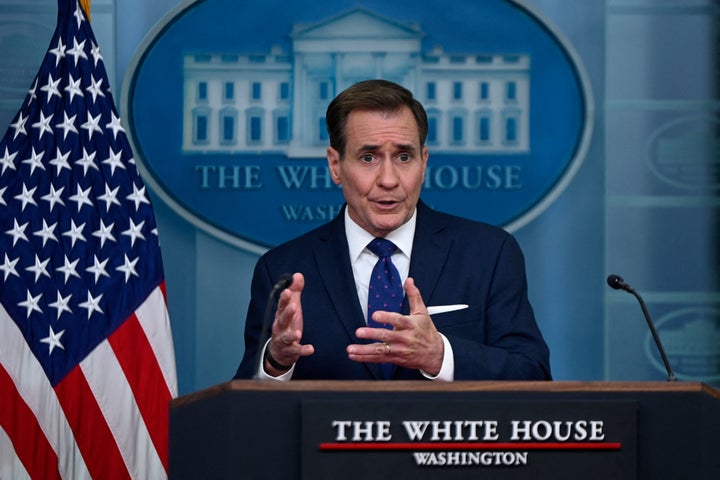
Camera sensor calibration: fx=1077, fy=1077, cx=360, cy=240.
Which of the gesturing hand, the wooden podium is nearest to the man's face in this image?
the gesturing hand

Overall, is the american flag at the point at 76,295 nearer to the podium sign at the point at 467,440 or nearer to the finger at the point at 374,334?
the finger at the point at 374,334

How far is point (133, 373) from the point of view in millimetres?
3873

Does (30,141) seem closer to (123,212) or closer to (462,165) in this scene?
(123,212)

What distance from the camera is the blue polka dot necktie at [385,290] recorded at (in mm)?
2805

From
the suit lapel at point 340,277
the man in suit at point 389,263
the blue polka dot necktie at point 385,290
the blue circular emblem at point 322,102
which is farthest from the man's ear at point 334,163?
the blue circular emblem at point 322,102

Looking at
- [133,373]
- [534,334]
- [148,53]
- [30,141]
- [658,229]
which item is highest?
[148,53]

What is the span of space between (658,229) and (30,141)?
251 cm

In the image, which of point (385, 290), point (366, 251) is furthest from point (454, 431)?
point (366, 251)

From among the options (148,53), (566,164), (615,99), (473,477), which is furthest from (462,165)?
(473,477)

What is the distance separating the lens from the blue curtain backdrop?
438cm

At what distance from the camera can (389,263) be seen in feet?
9.52

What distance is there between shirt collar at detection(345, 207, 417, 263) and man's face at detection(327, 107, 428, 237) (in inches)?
1.5

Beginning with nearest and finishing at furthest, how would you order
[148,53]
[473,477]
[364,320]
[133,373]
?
[473,477] → [364,320] → [133,373] → [148,53]

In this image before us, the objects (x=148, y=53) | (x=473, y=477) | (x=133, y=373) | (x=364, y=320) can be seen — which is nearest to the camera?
(x=473, y=477)
